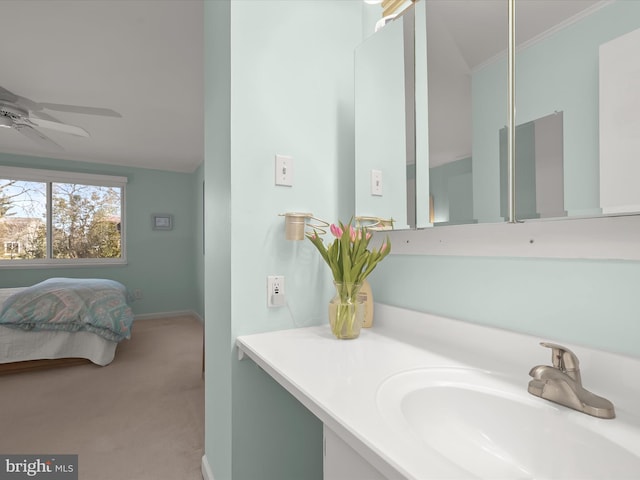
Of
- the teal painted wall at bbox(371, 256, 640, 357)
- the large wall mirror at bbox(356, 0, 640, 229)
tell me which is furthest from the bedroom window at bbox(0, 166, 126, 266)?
the teal painted wall at bbox(371, 256, 640, 357)

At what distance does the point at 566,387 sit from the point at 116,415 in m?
2.57

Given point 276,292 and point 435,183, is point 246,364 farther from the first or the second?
point 435,183

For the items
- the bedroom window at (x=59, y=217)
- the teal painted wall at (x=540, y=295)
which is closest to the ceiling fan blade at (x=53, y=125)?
the bedroom window at (x=59, y=217)

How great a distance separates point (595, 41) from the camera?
0.75 metres

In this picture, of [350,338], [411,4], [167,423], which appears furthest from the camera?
[167,423]

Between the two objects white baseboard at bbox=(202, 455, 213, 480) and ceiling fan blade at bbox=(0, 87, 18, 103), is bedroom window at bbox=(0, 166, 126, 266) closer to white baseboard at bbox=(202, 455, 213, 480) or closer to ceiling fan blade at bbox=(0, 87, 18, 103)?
ceiling fan blade at bbox=(0, 87, 18, 103)

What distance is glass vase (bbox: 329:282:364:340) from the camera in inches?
44.9

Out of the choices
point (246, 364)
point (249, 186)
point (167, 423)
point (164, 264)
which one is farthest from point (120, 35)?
point (164, 264)

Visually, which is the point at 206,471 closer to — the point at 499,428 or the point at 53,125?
the point at 499,428

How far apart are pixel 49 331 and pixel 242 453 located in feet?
9.48

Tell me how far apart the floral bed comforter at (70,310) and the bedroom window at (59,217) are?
1.78m

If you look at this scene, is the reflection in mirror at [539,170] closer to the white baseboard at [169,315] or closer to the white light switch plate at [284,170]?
the white light switch plate at [284,170]

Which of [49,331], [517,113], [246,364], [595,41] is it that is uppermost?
[595,41]

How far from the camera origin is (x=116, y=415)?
2.21m
